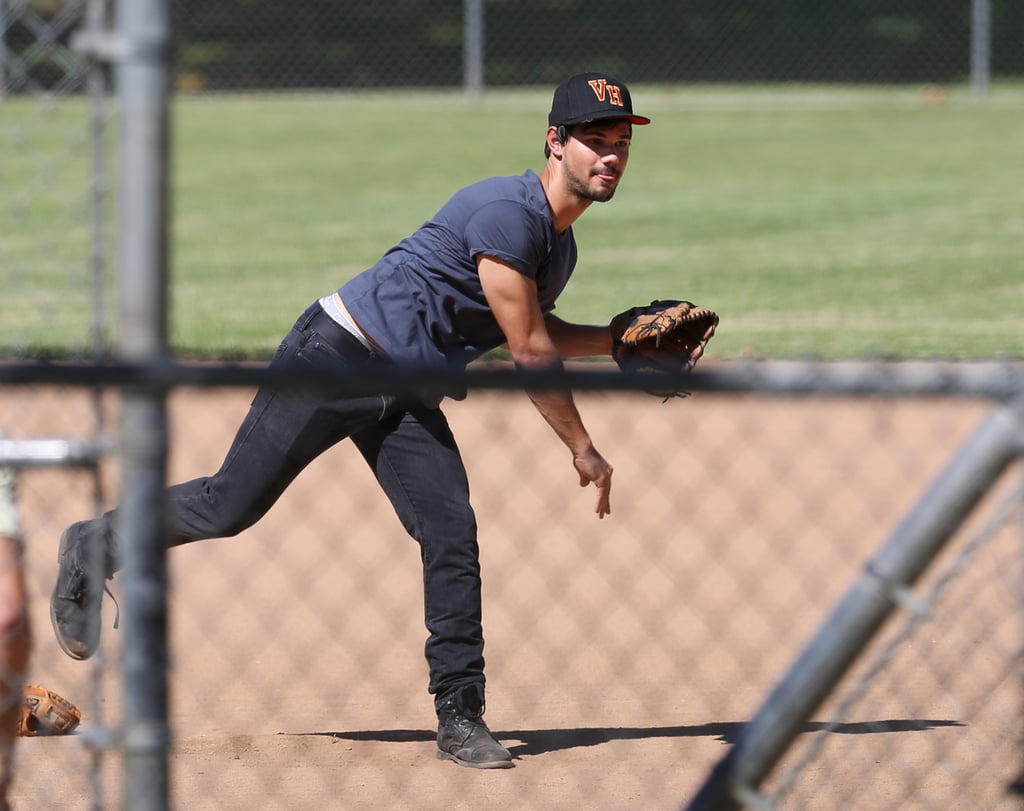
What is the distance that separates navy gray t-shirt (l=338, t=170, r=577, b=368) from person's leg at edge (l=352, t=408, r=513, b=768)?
235 mm

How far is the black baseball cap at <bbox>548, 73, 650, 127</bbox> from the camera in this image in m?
4.63

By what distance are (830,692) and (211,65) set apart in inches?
1090

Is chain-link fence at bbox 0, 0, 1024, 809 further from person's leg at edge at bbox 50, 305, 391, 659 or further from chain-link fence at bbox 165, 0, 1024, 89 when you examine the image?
chain-link fence at bbox 165, 0, 1024, 89

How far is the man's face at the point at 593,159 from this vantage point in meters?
4.62

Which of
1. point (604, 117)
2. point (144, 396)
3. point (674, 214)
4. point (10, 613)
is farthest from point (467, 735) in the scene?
point (674, 214)

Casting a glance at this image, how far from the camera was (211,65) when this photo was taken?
2883cm

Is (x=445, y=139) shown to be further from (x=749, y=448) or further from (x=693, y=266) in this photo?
(x=749, y=448)

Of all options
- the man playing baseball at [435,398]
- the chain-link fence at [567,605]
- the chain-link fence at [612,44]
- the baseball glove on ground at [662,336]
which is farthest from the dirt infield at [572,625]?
the chain-link fence at [612,44]

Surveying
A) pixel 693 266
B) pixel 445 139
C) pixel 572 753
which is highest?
pixel 445 139

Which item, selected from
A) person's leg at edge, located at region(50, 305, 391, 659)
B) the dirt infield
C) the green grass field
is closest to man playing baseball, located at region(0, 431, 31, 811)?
the dirt infield

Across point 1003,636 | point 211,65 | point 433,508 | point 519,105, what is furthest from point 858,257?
point 211,65

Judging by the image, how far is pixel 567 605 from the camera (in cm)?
589

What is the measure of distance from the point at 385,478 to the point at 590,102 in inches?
50.1

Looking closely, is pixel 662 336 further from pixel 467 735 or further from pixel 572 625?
pixel 572 625
